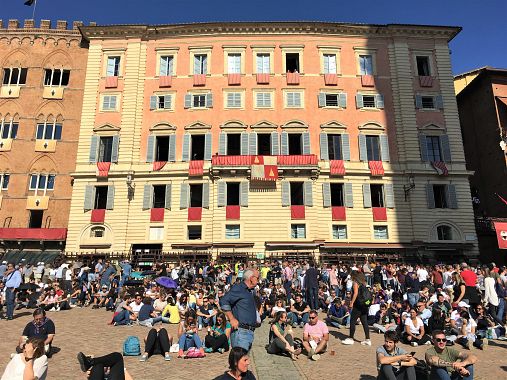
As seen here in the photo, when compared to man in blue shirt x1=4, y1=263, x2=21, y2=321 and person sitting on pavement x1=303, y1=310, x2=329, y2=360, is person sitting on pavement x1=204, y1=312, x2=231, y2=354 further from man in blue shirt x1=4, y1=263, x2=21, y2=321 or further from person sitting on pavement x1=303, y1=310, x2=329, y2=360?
man in blue shirt x1=4, y1=263, x2=21, y2=321

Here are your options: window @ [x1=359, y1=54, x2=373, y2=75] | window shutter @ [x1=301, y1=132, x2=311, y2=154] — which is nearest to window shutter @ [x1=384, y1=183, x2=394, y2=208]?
window shutter @ [x1=301, y1=132, x2=311, y2=154]

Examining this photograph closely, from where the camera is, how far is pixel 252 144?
97.9 feet

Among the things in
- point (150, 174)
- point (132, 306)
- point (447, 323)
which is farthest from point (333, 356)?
point (150, 174)

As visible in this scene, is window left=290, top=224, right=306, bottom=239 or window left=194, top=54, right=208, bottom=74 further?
window left=194, top=54, right=208, bottom=74

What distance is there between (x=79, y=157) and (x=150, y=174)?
6.33 metres

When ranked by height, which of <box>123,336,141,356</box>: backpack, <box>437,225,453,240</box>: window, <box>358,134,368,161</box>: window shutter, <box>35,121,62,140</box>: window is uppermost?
<box>35,121,62,140</box>: window

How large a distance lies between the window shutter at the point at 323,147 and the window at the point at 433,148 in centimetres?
853

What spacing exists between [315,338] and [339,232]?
19.1m

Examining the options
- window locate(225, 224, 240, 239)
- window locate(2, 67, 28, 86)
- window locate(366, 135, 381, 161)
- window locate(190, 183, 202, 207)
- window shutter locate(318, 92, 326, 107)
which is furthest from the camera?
window locate(2, 67, 28, 86)

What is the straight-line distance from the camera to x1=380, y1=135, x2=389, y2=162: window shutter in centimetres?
2991

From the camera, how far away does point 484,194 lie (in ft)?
111

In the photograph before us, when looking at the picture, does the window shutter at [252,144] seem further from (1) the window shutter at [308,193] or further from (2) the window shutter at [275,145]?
(1) the window shutter at [308,193]

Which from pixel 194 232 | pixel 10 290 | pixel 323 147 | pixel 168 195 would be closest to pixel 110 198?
pixel 168 195

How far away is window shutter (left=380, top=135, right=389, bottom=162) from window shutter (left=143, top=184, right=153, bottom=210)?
1898cm
